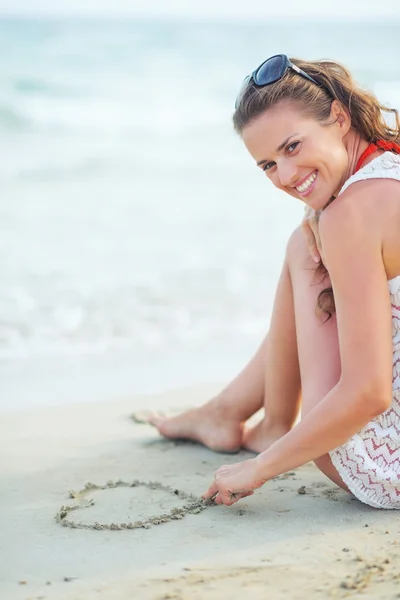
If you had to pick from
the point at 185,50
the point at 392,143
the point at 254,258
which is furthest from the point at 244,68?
the point at 392,143

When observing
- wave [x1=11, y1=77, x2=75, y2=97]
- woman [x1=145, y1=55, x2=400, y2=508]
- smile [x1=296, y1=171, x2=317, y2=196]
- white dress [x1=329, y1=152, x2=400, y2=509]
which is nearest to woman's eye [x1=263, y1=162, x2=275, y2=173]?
woman [x1=145, y1=55, x2=400, y2=508]

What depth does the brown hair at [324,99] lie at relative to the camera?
2461 mm

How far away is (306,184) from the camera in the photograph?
2494mm

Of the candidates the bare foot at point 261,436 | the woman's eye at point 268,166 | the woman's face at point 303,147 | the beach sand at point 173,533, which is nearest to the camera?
the beach sand at point 173,533

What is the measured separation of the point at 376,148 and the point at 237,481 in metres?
1.08

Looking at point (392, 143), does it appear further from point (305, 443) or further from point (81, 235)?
point (81, 235)

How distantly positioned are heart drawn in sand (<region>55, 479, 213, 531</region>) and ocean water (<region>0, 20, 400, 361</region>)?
2236 millimetres

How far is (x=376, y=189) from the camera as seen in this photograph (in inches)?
91.2

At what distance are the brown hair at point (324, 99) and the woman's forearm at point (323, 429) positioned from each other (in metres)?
0.36

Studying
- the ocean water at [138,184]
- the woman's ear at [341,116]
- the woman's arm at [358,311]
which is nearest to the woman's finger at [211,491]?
the woman's arm at [358,311]

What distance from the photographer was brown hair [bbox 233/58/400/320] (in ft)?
8.07

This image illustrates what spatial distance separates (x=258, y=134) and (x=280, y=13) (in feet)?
69.0

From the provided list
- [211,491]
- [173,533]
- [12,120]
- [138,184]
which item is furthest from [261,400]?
[12,120]

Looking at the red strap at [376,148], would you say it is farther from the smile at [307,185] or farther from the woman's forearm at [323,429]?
the woman's forearm at [323,429]
